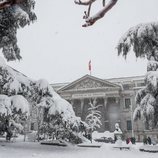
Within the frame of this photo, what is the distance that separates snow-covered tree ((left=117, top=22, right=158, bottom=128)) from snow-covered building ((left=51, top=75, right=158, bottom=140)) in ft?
99.7

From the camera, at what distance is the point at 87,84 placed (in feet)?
151

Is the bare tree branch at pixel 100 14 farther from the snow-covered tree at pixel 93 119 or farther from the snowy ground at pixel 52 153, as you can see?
the snow-covered tree at pixel 93 119

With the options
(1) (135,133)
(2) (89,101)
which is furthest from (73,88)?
(1) (135,133)

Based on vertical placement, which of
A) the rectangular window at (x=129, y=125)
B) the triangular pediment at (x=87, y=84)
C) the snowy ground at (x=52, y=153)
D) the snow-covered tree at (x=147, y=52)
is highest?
the triangular pediment at (x=87, y=84)

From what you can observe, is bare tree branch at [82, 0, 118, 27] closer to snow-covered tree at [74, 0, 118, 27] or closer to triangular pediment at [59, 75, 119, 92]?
snow-covered tree at [74, 0, 118, 27]

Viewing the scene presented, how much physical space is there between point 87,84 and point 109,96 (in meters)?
4.39

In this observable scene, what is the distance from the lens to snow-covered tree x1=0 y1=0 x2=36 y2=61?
10016mm

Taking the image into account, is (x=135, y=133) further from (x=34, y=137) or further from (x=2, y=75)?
(x=2, y=75)

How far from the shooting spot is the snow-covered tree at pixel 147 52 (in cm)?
1252

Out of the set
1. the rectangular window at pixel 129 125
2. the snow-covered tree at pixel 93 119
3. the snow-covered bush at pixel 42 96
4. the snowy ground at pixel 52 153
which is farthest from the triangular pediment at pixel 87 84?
the snowy ground at pixel 52 153

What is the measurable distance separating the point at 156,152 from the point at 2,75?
7.48 meters

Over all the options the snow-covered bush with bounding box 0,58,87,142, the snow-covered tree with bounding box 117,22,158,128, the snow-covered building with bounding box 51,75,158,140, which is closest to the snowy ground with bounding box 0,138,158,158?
the snow-covered bush with bounding box 0,58,87,142

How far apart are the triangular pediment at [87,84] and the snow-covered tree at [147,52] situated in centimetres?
3091

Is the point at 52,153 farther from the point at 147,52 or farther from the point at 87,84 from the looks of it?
the point at 87,84
